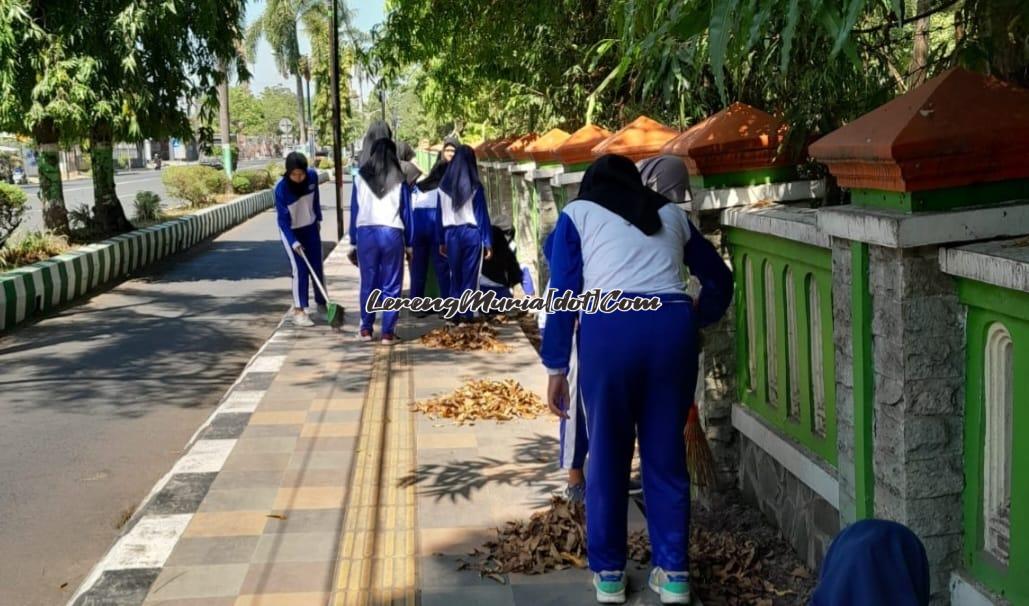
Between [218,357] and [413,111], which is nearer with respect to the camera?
[218,357]

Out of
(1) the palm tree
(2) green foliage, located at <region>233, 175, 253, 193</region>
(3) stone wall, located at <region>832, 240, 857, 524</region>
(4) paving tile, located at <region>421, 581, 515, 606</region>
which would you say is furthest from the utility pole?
(1) the palm tree

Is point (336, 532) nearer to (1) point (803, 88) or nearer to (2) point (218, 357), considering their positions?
(1) point (803, 88)

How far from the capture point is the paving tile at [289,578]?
414 cm

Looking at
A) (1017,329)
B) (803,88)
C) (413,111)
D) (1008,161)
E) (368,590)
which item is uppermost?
(413,111)

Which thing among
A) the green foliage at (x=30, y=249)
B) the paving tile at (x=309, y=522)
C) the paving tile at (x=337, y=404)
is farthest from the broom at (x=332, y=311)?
the paving tile at (x=309, y=522)

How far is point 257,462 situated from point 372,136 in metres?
4.56

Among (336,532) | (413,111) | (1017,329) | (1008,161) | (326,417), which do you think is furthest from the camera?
(413,111)

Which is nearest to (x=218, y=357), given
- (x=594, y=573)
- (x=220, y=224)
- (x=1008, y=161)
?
(x=594, y=573)

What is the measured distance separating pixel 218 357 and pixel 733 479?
5889mm

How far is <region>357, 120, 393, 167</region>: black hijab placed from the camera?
9445 millimetres

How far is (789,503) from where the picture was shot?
4551 millimetres

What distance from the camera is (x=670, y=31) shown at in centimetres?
356

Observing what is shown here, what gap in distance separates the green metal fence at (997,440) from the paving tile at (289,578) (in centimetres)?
234

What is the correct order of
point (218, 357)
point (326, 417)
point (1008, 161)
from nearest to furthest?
point (1008, 161) < point (326, 417) < point (218, 357)
